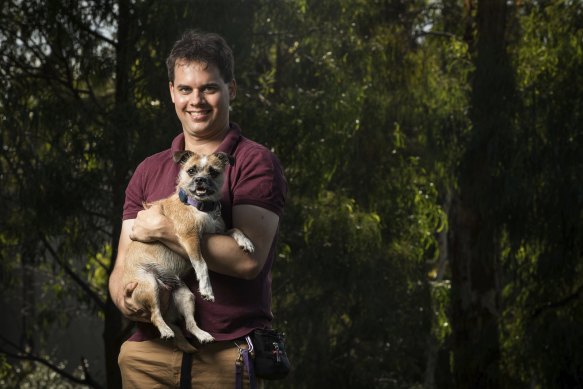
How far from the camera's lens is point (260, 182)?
7.91 feet

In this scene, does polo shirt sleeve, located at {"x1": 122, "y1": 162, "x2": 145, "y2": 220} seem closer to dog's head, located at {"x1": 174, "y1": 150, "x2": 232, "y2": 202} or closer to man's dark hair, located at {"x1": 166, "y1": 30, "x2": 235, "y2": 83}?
dog's head, located at {"x1": 174, "y1": 150, "x2": 232, "y2": 202}

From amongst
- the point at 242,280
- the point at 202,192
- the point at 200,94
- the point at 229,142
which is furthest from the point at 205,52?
the point at 242,280

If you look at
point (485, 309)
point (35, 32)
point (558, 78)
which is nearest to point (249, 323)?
point (35, 32)

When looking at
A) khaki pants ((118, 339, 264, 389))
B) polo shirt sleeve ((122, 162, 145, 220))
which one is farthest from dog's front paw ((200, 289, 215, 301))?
polo shirt sleeve ((122, 162, 145, 220))

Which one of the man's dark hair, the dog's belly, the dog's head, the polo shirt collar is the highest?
the man's dark hair

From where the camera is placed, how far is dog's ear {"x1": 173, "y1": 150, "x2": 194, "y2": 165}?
254 centimetres

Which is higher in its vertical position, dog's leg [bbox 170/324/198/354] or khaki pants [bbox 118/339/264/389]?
dog's leg [bbox 170/324/198/354]

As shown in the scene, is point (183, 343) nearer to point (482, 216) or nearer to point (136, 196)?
point (136, 196)

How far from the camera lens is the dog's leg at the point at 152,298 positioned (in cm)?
244

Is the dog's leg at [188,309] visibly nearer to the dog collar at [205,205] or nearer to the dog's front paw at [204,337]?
the dog's front paw at [204,337]

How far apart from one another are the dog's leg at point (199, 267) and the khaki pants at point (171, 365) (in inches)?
5.2

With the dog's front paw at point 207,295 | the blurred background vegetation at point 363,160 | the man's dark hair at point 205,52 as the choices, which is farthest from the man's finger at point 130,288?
the blurred background vegetation at point 363,160

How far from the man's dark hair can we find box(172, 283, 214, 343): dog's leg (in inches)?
22.2

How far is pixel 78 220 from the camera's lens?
7.63 metres
